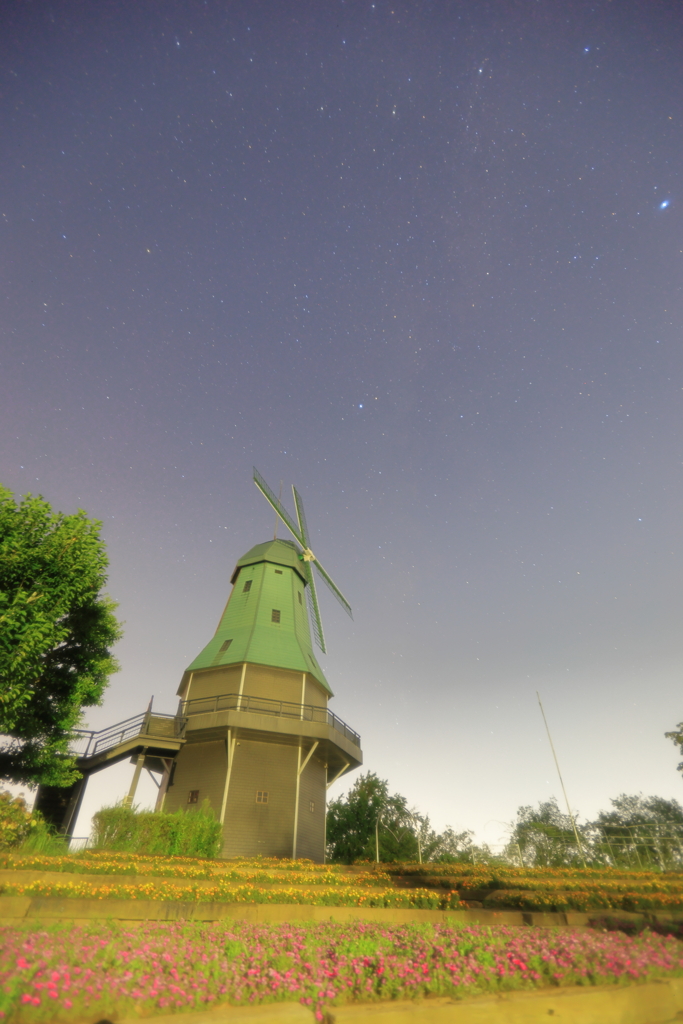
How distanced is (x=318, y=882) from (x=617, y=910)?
6.56 metres

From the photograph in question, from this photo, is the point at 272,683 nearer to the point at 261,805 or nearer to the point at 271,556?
the point at 261,805

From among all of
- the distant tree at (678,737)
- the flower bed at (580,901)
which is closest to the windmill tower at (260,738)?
the flower bed at (580,901)

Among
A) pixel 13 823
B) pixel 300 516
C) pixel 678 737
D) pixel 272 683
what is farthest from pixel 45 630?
pixel 678 737

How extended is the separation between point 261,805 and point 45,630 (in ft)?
38.6

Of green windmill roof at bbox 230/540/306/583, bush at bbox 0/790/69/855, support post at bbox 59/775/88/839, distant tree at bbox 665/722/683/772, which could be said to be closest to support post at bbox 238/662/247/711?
support post at bbox 59/775/88/839

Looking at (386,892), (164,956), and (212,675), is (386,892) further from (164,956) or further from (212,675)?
(212,675)

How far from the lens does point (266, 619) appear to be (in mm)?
25766

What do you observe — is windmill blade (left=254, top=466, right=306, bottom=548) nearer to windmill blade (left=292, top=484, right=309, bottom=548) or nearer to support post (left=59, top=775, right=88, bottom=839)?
windmill blade (left=292, top=484, right=309, bottom=548)

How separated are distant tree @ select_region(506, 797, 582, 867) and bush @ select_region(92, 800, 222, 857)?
57.3ft

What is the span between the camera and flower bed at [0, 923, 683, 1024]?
3387 mm

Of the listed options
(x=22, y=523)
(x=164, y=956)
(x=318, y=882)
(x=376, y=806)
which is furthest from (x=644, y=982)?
(x=376, y=806)

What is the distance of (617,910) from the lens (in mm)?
10172

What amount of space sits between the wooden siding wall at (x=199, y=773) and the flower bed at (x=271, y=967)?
1477 cm

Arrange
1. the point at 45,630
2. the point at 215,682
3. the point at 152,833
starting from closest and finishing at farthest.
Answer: the point at 45,630 < the point at 152,833 < the point at 215,682
